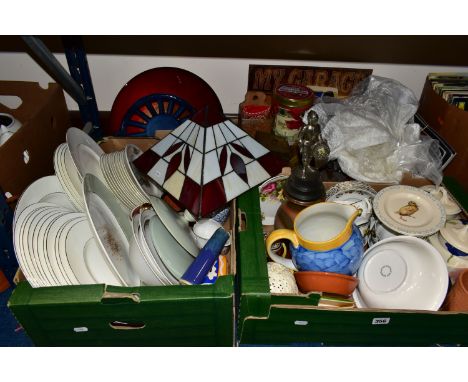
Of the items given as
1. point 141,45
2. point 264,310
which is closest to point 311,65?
point 141,45

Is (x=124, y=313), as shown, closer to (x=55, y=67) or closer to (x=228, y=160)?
(x=228, y=160)

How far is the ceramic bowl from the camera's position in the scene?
2.31 feet

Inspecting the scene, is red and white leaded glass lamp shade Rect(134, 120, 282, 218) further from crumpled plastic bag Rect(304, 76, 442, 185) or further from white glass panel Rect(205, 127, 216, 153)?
crumpled plastic bag Rect(304, 76, 442, 185)

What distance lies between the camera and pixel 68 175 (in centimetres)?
84

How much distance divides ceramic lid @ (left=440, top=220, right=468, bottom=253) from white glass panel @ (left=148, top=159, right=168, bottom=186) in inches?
24.6

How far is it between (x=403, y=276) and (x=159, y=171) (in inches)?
22.3

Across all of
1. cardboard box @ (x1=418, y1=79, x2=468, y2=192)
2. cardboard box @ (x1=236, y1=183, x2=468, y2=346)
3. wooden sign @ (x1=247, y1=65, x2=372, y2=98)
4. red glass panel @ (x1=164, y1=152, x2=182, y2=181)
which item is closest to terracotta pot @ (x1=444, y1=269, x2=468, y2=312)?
cardboard box @ (x1=236, y1=183, x2=468, y2=346)

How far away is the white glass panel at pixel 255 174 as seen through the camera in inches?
33.2

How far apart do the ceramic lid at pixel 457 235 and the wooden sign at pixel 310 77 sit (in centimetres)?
60

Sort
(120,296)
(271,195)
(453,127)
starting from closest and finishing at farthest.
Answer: (120,296) < (271,195) < (453,127)

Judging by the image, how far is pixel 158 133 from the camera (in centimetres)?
102

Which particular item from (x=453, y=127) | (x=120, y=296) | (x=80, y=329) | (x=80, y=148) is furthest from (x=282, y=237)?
(x=453, y=127)

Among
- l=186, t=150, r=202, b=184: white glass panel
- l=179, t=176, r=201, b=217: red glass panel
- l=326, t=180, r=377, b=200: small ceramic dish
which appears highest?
l=186, t=150, r=202, b=184: white glass panel

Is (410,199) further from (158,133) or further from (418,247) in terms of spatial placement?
(158,133)
